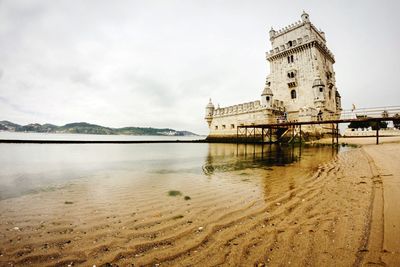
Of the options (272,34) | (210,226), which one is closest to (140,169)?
(210,226)

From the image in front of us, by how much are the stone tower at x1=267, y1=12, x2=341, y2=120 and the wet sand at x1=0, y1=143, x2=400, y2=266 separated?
3044cm

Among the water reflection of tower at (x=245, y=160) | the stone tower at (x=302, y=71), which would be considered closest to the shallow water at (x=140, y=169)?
the water reflection of tower at (x=245, y=160)

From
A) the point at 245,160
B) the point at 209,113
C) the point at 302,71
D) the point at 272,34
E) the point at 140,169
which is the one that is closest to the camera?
the point at 140,169

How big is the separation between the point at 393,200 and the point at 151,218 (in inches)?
220

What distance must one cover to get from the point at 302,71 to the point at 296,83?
220cm

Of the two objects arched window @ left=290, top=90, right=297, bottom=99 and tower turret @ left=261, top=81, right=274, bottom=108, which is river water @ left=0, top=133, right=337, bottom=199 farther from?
arched window @ left=290, top=90, right=297, bottom=99

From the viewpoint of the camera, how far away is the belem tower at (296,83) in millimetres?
34562

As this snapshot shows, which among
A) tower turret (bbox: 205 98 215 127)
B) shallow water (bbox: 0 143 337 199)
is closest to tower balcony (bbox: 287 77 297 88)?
tower turret (bbox: 205 98 215 127)

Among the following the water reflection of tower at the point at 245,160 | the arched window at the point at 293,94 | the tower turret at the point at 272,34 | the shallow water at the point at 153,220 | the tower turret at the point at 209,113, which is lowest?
the shallow water at the point at 153,220

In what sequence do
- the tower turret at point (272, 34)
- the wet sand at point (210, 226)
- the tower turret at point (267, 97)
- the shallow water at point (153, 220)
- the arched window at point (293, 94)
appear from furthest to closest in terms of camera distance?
the tower turret at point (272, 34) → the arched window at point (293, 94) → the tower turret at point (267, 97) → the shallow water at point (153, 220) → the wet sand at point (210, 226)

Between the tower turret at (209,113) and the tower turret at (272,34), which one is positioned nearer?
the tower turret at (272,34)

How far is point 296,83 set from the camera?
37250 mm

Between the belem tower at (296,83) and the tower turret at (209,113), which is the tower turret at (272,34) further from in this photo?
the tower turret at (209,113)

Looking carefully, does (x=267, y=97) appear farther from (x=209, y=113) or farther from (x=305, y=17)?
(x=209, y=113)
